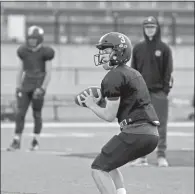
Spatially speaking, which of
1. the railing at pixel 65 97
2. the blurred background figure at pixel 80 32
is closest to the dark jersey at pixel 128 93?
the railing at pixel 65 97

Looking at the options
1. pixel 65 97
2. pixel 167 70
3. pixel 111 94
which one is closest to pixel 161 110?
pixel 167 70

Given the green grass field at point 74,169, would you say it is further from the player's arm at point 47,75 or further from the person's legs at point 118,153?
the person's legs at point 118,153

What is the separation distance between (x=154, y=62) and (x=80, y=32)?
1439cm

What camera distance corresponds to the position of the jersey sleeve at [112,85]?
5766 millimetres

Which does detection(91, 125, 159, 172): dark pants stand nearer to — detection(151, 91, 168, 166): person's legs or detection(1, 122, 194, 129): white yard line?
detection(151, 91, 168, 166): person's legs

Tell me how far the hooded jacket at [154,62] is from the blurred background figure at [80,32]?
10568 millimetres

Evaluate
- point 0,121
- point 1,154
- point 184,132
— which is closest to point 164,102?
point 1,154

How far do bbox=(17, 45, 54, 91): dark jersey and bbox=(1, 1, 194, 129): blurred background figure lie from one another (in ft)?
28.0

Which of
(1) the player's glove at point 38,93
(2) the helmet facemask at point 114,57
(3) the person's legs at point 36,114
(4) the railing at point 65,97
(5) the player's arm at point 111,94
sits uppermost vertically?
(2) the helmet facemask at point 114,57

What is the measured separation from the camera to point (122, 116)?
19.7 ft

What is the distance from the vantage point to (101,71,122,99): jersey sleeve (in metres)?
5.77

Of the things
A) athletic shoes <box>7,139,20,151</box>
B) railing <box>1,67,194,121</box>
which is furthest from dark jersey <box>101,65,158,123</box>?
railing <box>1,67,194,121</box>

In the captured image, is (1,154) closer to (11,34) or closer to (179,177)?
(179,177)

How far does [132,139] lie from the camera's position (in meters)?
5.93
